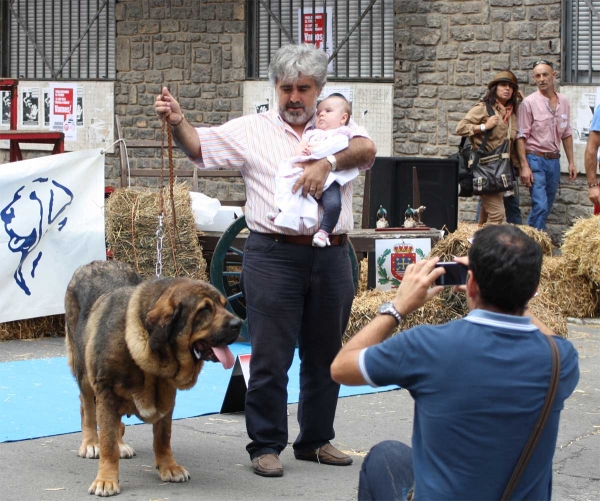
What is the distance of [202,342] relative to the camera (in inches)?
187

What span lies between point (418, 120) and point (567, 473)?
978 centimetres

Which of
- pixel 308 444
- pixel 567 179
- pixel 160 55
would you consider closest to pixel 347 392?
pixel 308 444

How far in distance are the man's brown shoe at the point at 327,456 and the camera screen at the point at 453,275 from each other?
233 cm

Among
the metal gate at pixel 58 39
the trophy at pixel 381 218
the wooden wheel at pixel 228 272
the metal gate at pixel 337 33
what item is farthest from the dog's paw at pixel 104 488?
the metal gate at pixel 58 39

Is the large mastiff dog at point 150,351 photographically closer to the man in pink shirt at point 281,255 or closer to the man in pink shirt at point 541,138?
the man in pink shirt at point 281,255

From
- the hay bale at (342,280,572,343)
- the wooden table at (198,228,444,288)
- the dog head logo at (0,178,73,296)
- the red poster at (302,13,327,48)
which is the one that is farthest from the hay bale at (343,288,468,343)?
the red poster at (302,13,327,48)

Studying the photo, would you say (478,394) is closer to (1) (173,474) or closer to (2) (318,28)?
Result: (1) (173,474)

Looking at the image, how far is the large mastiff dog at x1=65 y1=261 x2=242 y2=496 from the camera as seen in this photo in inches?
186

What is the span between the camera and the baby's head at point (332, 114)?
5.34 m

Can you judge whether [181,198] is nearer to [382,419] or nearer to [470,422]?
[382,419]

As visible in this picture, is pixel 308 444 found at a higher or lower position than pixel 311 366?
lower

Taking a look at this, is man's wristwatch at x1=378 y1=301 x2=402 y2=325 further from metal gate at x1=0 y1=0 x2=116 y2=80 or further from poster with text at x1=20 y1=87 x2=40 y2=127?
poster with text at x1=20 y1=87 x2=40 y2=127

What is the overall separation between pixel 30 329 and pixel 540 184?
622 centimetres

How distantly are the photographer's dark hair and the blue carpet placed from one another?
3704mm
